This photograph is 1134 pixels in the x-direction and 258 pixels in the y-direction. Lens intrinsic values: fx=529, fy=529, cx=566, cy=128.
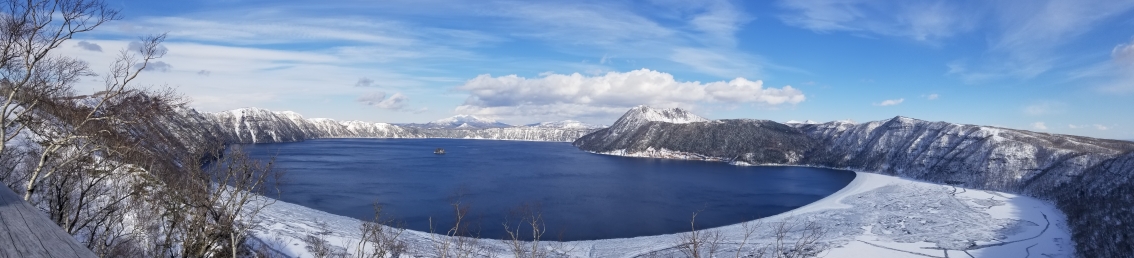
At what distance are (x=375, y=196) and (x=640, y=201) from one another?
30.0 m

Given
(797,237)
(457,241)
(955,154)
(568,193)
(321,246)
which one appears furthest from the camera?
(955,154)

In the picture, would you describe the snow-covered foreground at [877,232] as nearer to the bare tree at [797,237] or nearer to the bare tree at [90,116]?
the bare tree at [797,237]

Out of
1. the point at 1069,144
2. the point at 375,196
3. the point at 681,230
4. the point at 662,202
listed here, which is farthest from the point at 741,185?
the point at 375,196

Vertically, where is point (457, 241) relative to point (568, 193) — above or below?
below

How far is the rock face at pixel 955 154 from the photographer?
4569 centimetres

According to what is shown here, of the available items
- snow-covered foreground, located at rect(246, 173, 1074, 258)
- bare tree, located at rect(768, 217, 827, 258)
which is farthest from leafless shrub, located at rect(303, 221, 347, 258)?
bare tree, located at rect(768, 217, 827, 258)

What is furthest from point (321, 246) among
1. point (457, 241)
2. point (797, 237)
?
point (797, 237)

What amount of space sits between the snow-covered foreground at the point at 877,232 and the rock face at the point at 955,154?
265 cm

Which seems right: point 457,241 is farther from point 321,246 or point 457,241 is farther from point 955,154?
point 955,154

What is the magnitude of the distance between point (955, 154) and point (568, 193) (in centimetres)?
6375

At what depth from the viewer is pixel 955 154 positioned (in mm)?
83625

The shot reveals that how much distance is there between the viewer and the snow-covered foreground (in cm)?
3359

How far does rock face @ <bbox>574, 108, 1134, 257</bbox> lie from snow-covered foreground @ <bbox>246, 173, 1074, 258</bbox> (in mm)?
2645

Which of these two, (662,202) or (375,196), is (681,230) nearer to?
(662,202)
